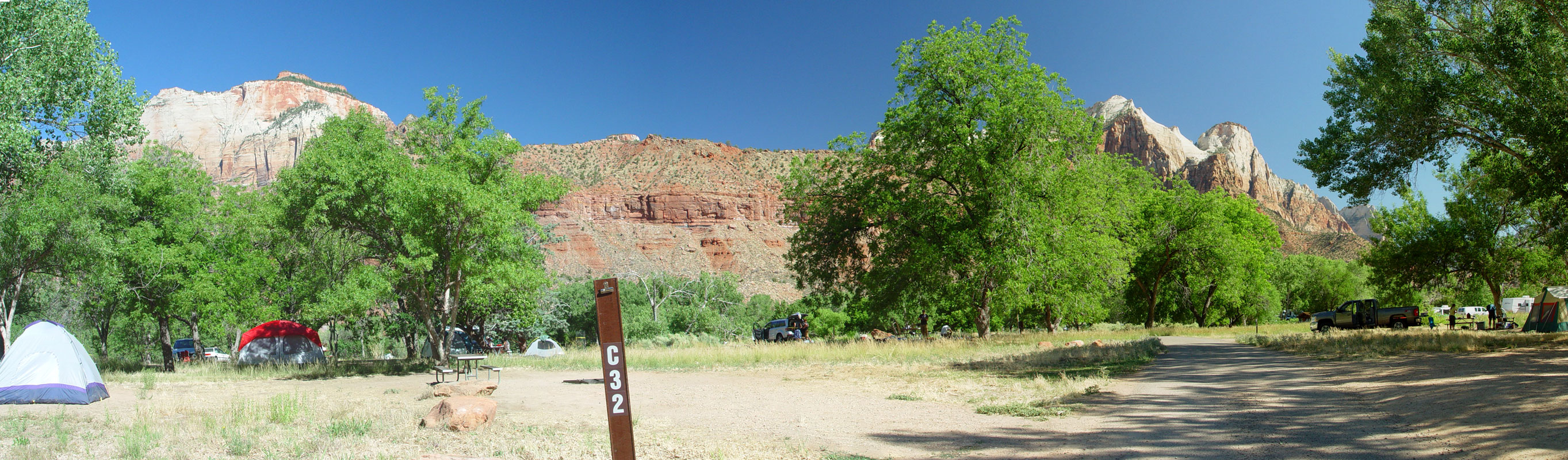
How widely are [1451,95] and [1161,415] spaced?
12391 millimetres

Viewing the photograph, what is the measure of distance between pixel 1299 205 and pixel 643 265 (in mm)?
136870

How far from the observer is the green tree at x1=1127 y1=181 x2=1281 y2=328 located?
115 ft

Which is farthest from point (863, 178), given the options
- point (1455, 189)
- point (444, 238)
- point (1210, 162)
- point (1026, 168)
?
point (1210, 162)

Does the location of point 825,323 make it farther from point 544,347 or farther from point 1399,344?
point 1399,344

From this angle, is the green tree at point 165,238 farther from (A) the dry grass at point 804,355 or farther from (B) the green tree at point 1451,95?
(B) the green tree at point 1451,95

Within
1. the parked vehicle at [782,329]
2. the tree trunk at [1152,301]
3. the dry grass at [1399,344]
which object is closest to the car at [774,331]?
the parked vehicle at [782,329]

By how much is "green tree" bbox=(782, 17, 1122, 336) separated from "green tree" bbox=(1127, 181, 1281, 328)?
42.7 feet

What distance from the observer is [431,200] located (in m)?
19.5

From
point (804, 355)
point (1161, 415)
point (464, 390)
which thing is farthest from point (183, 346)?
point (1161, 415)

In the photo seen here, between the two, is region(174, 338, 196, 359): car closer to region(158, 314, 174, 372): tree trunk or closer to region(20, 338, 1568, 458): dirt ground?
region(158, 314, 174, 372): tree trunk

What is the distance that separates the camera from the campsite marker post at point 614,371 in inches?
179

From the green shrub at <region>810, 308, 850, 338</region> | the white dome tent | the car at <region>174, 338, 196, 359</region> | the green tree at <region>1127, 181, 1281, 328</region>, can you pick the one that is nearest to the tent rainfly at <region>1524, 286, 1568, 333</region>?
the green tree at <region>1127, 181, 1281, 328</region>

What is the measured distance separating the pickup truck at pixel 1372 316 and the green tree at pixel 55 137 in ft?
137

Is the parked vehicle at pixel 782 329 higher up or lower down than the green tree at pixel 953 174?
lower down
